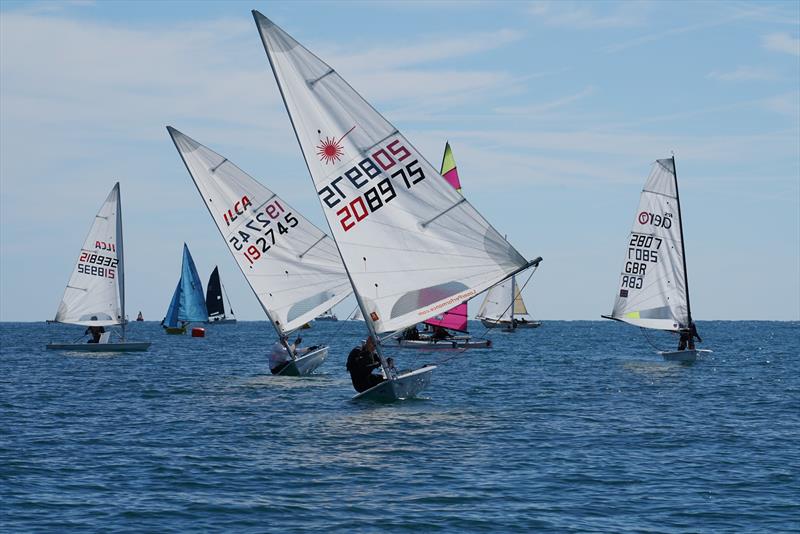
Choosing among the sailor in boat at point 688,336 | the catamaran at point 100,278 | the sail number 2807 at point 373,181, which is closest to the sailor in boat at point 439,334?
the sailor in boat at point 688,336

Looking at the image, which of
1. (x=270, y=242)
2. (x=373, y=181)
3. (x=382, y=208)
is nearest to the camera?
(x=373, y=181)

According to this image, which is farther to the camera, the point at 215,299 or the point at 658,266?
the point at 215,299

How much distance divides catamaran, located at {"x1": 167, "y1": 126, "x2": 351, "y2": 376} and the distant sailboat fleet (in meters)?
0.04

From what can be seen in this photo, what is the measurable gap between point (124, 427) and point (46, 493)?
904cm

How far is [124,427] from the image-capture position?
27.9m

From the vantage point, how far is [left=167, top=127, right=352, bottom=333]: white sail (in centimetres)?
4188

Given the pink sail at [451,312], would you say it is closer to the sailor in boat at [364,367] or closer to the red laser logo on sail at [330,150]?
the sailor in boat at [364,367]

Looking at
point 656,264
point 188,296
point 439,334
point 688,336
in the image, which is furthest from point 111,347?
point 188,296

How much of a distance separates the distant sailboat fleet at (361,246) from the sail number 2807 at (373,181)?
3 centimetres

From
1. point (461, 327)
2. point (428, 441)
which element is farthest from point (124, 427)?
point (461, 327)

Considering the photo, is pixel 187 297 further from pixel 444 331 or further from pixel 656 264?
pixel 656 264

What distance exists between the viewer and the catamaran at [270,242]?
41.9 metres

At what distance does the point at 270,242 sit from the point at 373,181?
562 inches

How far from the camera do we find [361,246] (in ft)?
95.2
